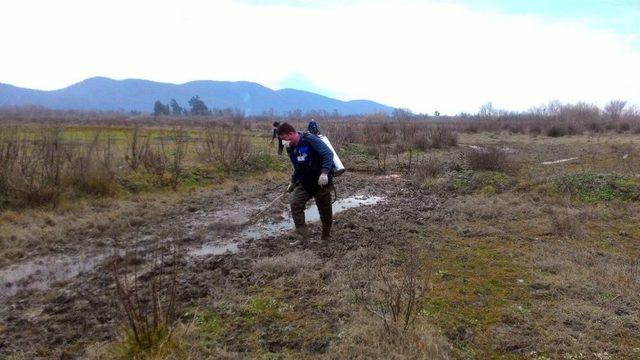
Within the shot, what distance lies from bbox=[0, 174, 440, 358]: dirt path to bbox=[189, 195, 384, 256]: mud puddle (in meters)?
0.03

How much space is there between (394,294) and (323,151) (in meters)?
2.83

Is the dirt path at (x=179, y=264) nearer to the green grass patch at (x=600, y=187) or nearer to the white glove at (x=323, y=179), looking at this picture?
the white glove at (x=323, y=179)

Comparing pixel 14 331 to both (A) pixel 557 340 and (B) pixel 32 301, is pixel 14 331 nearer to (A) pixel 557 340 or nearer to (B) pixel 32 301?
(B) pixel 32 301

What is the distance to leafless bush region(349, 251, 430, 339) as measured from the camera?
159 inches

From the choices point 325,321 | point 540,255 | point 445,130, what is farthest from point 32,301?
point 445,130

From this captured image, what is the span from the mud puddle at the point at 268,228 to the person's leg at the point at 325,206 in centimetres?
143

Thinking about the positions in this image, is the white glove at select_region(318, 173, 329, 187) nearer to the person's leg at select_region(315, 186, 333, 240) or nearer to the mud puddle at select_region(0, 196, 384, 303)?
the person's leg at select_region(315, 186, 333, 240)

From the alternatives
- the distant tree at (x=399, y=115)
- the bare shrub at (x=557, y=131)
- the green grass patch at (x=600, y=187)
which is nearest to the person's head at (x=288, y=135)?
the green grass patch at (x=600, y=187)

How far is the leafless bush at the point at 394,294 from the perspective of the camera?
159 inches

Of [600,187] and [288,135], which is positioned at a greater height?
[288,135]

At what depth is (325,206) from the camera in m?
7.59

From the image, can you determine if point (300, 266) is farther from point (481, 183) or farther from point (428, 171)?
point (428, 171)

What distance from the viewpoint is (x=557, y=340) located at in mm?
4188

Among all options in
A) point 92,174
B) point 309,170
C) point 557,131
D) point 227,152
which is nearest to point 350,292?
point 309,170
